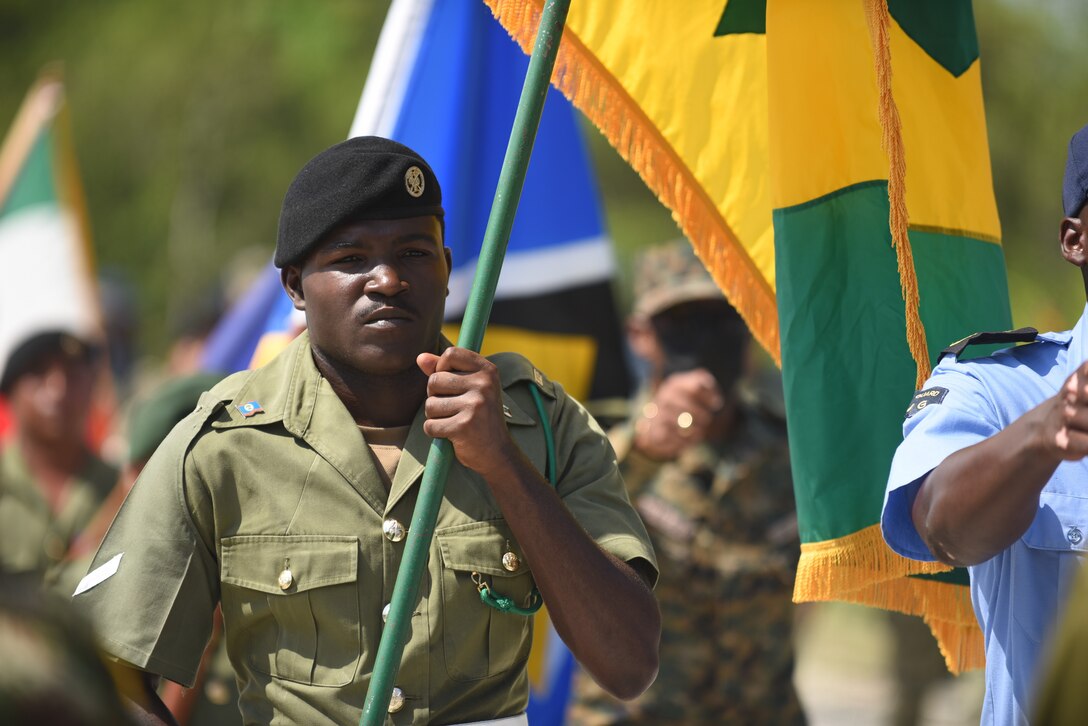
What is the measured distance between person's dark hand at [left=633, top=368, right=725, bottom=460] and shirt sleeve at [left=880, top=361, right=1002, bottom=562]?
260 centimetres

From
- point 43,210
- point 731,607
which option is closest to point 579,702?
point 731,607

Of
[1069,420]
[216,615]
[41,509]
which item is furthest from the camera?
[41,509]

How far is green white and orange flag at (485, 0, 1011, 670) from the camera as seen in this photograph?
3314 mm

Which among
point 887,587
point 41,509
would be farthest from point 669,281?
point 41,509

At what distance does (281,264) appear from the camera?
2863 mm

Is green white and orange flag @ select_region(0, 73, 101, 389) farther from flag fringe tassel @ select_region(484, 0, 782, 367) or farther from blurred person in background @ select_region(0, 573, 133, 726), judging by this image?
blurred person in background @ select_region(0, 573, 133, 726)

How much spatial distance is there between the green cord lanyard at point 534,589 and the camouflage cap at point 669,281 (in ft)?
9.10

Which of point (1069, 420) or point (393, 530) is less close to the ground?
point (1069, 420)

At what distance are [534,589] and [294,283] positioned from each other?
0.70m

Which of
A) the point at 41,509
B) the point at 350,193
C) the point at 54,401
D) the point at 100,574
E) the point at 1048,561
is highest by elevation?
the point at 350,193

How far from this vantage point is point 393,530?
2730mm

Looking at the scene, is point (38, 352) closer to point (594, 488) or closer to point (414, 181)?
point (414, 181)

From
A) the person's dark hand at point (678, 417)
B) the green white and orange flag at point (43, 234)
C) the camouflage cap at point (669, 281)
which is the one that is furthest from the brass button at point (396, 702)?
the green white and orange flag at point (43, 234)

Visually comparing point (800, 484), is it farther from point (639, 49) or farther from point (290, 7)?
point (290, 7)
